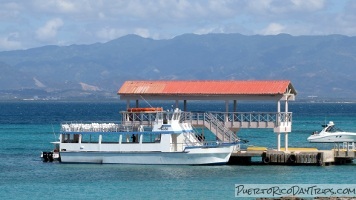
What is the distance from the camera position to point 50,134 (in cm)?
10181

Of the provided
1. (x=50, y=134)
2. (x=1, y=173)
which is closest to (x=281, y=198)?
(x=1, y=173)

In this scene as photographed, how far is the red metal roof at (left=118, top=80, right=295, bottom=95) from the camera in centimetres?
6456

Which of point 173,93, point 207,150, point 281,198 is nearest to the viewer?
point 281,198

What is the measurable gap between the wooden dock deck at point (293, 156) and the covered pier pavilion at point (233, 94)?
1718 millimetres

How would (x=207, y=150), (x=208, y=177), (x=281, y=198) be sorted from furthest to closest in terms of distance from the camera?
1. (x=207, y=150)
2. (x=208, y=177)
3. (x=281, y=198)

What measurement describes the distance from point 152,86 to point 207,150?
762 cm

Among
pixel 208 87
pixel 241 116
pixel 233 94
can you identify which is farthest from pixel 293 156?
pixel 208 87

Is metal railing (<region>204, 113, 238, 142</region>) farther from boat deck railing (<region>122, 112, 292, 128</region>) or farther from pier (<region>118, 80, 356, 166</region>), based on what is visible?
boat deck railing (<region>122, 112, 292, 128</region>)

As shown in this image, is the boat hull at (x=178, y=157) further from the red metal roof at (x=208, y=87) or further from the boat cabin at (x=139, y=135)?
the red metal roof at (x=208, y=87)

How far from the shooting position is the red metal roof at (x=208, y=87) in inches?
2542

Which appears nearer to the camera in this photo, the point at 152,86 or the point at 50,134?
the point at 152,86

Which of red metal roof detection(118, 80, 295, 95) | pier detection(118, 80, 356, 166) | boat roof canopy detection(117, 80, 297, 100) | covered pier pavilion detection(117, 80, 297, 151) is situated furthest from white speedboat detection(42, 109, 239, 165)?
red metal roof detection(118, 80, 295, 95)

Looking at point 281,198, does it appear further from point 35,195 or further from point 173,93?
point 173,93

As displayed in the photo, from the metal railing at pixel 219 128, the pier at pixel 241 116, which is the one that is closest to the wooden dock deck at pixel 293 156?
the pier at pixel 241 116
